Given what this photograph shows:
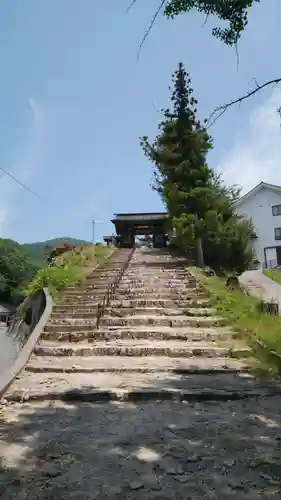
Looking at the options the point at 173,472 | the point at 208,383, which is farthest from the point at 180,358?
the point at 173,472

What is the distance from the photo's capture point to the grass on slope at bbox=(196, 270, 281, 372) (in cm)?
766

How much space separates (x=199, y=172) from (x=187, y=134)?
5.74 ft

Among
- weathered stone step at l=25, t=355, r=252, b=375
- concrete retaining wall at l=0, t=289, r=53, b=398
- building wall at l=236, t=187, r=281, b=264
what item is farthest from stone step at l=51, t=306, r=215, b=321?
building wall at l=236, t=187, r=281, b=264

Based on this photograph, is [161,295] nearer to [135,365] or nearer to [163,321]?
[163,321]

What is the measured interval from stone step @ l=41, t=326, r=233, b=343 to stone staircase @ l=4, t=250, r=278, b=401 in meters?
0.02

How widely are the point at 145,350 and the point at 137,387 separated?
185 centimetres

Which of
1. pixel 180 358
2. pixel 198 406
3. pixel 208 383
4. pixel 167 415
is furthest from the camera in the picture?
pixel 180 358

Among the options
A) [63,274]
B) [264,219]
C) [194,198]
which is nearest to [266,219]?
[264,219]

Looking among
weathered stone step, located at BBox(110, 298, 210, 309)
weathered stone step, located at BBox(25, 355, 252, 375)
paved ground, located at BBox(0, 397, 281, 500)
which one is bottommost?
paved ground, located at BBox(0, 397, 281, 500)

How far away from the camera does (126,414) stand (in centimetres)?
466

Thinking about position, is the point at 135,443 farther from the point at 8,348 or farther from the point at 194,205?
the point at 194,205

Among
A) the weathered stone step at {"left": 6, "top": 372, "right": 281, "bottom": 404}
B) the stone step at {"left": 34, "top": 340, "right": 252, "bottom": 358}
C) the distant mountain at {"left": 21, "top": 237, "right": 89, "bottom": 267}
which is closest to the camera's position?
the weathered stone step at {"left": 6, "top": 372, "right": 281, "bottom": 404}

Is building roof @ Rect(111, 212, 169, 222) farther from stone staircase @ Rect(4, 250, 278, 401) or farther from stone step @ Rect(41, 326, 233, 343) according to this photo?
stone step @ Rect(41, 326, 233, 343)

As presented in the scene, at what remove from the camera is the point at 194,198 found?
17.8 meters
